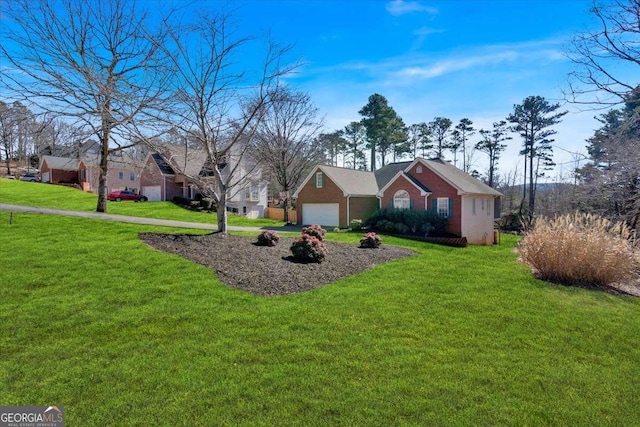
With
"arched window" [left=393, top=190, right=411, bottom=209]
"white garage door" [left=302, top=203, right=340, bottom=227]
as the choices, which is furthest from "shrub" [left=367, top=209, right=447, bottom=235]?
"white garage door" [left=302, top=203, right=340, bottom=227]

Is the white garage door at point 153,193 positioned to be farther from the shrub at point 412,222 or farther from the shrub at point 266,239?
the shrub at point 266,239

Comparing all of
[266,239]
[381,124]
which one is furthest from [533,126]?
[266,239]

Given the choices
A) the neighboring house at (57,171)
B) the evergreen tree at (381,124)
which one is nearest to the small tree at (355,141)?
the evergreen tree at (381,124)

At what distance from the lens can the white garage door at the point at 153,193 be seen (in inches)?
1337

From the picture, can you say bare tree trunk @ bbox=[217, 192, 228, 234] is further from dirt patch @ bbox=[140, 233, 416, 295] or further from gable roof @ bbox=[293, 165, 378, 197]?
gable roof @ bbox=[293, 165, 378, 197]

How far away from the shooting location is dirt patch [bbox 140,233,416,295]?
7418 millimetres

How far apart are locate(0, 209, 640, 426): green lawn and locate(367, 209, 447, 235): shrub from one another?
11.8 m

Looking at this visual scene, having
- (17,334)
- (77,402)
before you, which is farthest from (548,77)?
(17,334)

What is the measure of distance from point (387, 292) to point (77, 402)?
5.54m

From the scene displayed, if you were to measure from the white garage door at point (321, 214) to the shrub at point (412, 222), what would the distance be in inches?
205

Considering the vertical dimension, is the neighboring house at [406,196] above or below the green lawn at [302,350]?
above

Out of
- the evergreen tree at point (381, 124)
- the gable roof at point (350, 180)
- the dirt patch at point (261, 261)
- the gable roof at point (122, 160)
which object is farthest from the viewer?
the evergreen tree at point (381, 124)

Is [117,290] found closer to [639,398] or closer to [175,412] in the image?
[175,412]

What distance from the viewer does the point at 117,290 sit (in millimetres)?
6320
